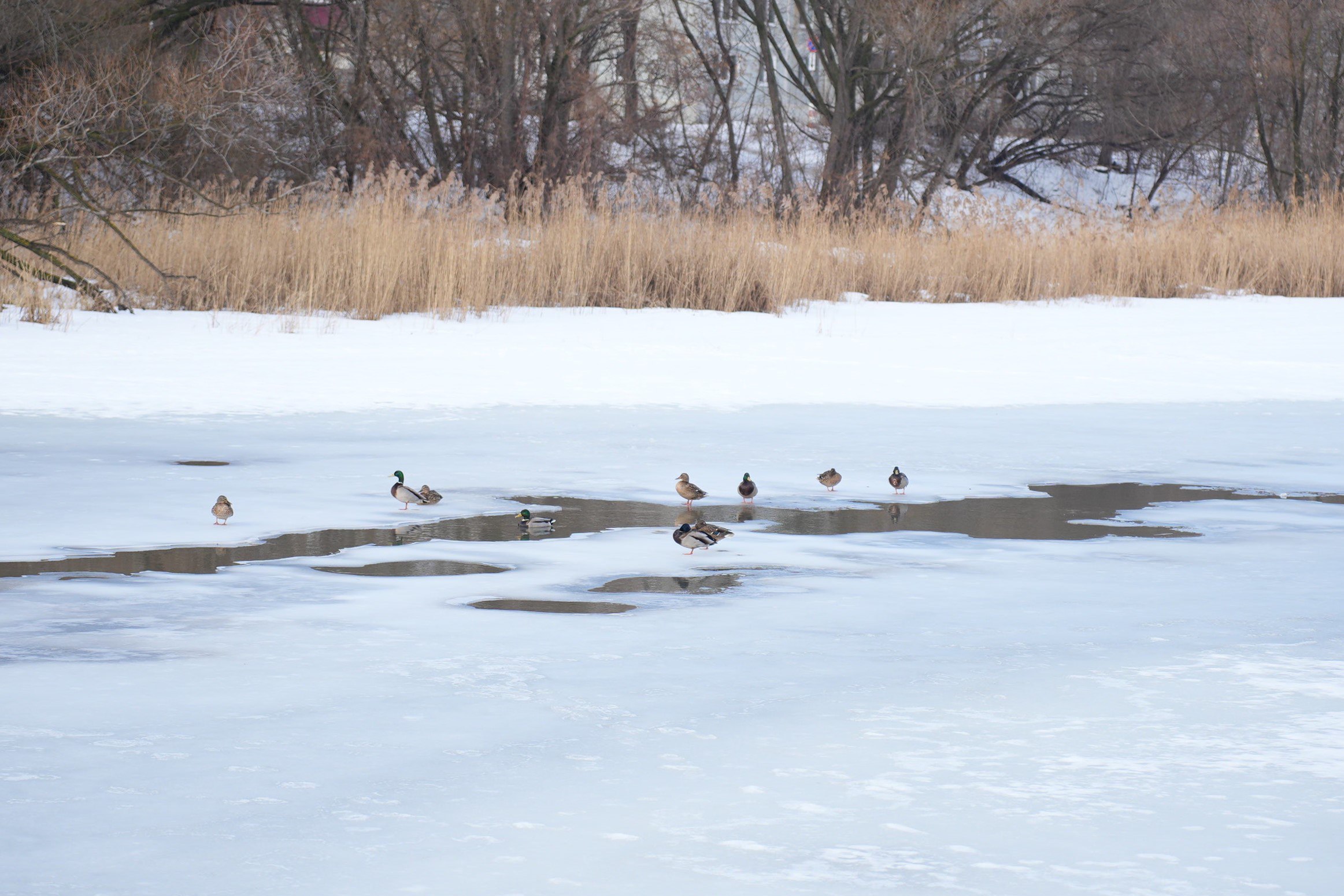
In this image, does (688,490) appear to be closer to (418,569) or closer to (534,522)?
(534,522)

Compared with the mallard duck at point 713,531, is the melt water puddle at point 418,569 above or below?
below

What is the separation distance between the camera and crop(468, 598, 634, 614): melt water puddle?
153 inches

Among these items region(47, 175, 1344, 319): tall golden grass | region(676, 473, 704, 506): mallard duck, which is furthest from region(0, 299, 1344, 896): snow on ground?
region(47, 175, 1344, 319): tall golden grass

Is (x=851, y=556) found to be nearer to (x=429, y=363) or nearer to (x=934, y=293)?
(x=429, y=363)

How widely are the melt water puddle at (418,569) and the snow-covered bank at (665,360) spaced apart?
342 centimetres

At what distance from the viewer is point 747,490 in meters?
5.57

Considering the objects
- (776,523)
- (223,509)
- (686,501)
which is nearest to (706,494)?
(686,501)

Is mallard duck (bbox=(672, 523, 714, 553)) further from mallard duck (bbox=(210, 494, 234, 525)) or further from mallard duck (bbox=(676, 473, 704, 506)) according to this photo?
mallard duck (bbox=(210, 494, 234, 525))

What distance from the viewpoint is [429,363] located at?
980cm

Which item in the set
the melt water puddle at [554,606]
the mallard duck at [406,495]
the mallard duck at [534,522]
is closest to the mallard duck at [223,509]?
the mallard duck at [406,495]

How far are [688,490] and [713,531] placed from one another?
78cm

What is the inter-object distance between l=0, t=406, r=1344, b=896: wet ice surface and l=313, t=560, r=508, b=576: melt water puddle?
38 millimetres

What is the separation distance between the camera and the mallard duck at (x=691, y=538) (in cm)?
452

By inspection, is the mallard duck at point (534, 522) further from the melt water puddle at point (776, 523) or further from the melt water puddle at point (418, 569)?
the melt water puddle at point (418, 569)
